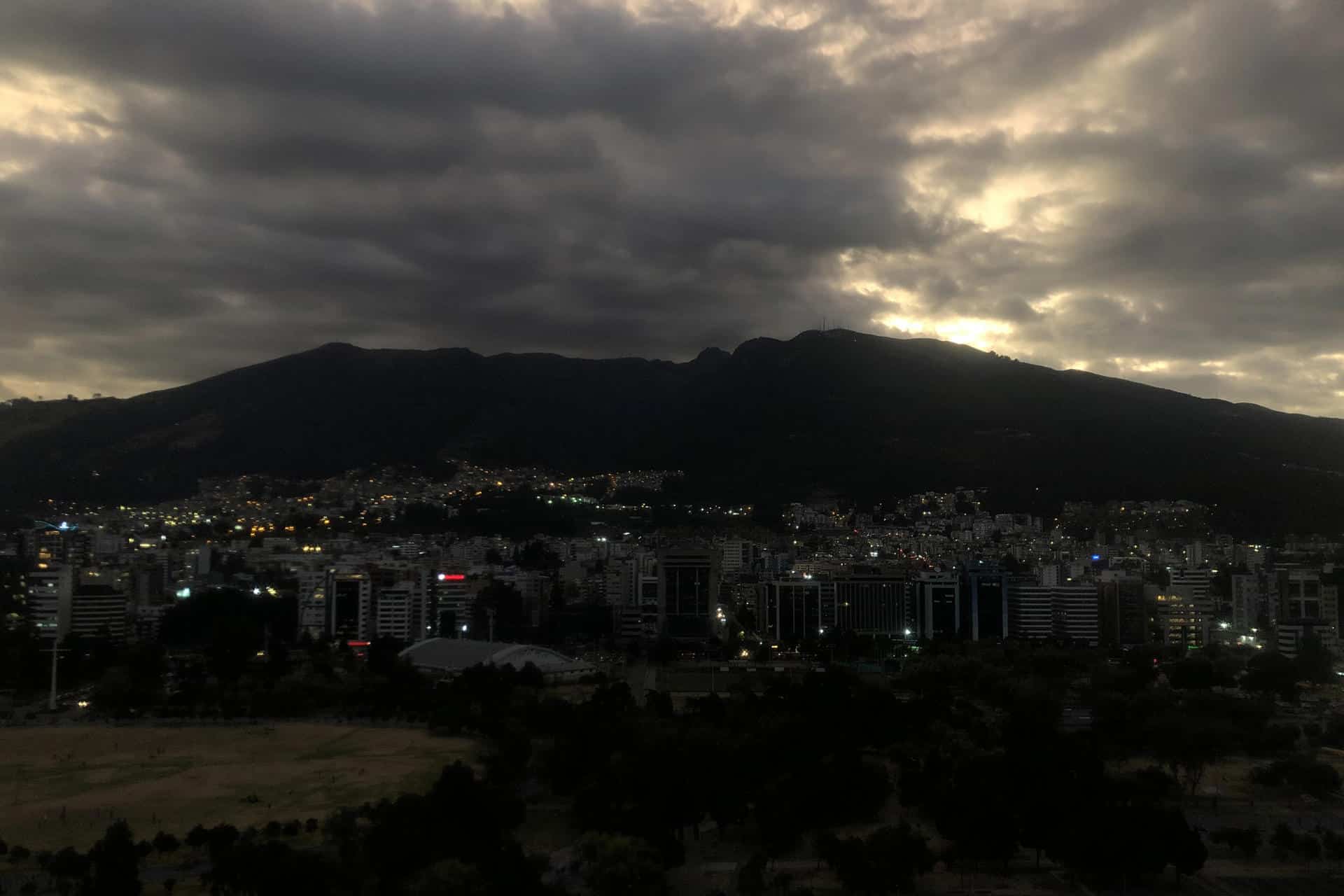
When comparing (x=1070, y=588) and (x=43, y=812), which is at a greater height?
(x=1070, y=588)

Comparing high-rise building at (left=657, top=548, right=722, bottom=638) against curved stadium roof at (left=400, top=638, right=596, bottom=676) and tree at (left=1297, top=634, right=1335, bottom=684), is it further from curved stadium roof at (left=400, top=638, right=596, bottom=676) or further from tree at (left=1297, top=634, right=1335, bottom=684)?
tree at (left=1297, top=634, right=1335, bottom=684)

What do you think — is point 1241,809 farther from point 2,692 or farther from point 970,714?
point 2,692

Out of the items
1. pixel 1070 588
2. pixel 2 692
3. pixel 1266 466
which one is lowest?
pixel 2 692

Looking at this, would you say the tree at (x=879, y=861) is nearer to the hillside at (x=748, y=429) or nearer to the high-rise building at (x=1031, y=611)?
the high-rise building at (x=1031, y=611)

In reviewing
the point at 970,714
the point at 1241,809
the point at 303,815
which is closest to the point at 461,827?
the point at 303,815

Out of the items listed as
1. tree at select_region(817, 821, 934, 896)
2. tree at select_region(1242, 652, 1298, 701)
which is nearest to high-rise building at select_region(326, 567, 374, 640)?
tree at select_region(1242, 652, 1298, 701)

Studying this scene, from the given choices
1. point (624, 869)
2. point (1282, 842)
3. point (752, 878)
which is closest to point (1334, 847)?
point (1282, 842)

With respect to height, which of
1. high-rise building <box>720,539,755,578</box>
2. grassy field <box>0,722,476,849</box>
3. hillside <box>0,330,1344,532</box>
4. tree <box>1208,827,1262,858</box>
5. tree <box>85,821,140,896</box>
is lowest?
grassy field <box>0,722,476,849</box>
